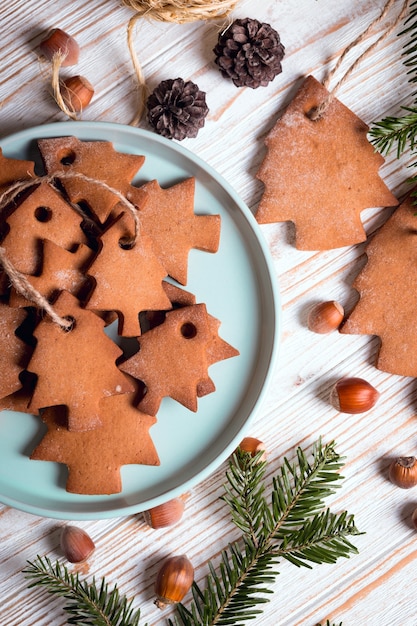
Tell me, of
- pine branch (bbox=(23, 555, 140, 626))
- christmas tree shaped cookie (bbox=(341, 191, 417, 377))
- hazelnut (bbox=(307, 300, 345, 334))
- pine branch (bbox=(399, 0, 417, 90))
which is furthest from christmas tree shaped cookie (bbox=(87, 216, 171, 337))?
pine branch (bbox=(399, 0, 417, 90))

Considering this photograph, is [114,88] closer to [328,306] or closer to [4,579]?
[328,306]

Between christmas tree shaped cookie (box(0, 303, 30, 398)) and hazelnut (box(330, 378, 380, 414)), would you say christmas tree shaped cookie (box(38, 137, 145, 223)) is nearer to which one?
christmas tree shaped cookie (box(0, 303, 30, 398))

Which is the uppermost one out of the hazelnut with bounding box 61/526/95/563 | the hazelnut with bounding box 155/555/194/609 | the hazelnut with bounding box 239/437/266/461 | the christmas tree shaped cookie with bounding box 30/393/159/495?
the christmas tree shaped cookie with bounding box 30/393/159/495

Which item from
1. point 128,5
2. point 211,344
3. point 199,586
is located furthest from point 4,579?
point 128,5

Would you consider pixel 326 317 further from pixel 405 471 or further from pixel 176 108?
pixel 176 108

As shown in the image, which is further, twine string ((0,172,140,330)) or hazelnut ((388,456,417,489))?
hazelnut ((388,456,417,489))

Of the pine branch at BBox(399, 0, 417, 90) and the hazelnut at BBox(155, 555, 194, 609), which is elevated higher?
the pine branch at BBox(399, 0, 417, 90)

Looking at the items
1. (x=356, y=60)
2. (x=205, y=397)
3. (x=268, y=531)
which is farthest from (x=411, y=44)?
(x=268, y=531)
